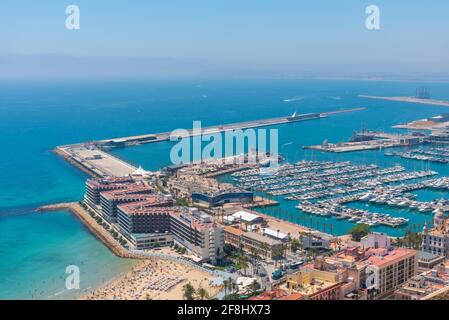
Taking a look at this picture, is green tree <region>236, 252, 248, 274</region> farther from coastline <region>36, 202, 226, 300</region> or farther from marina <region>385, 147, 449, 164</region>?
marina <region>385, 147, 449, 164</region>

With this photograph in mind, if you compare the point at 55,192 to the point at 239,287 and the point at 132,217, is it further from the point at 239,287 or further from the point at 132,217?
the point at 239,287

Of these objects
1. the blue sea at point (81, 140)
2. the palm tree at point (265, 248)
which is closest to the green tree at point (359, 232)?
the blue sea at point (81, 140)

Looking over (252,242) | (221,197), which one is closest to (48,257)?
(252,242)

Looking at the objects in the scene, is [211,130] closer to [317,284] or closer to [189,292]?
[189,292]

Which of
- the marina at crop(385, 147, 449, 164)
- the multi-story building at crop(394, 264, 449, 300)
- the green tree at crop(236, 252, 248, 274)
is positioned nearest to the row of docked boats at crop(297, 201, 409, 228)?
the green tree at crop(236, 252, 248, 274)

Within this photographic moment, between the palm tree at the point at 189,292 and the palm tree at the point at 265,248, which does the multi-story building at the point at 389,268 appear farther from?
the palm tree at the point at 189,292

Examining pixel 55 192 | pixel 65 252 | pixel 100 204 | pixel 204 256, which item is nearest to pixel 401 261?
pixel 204 256
